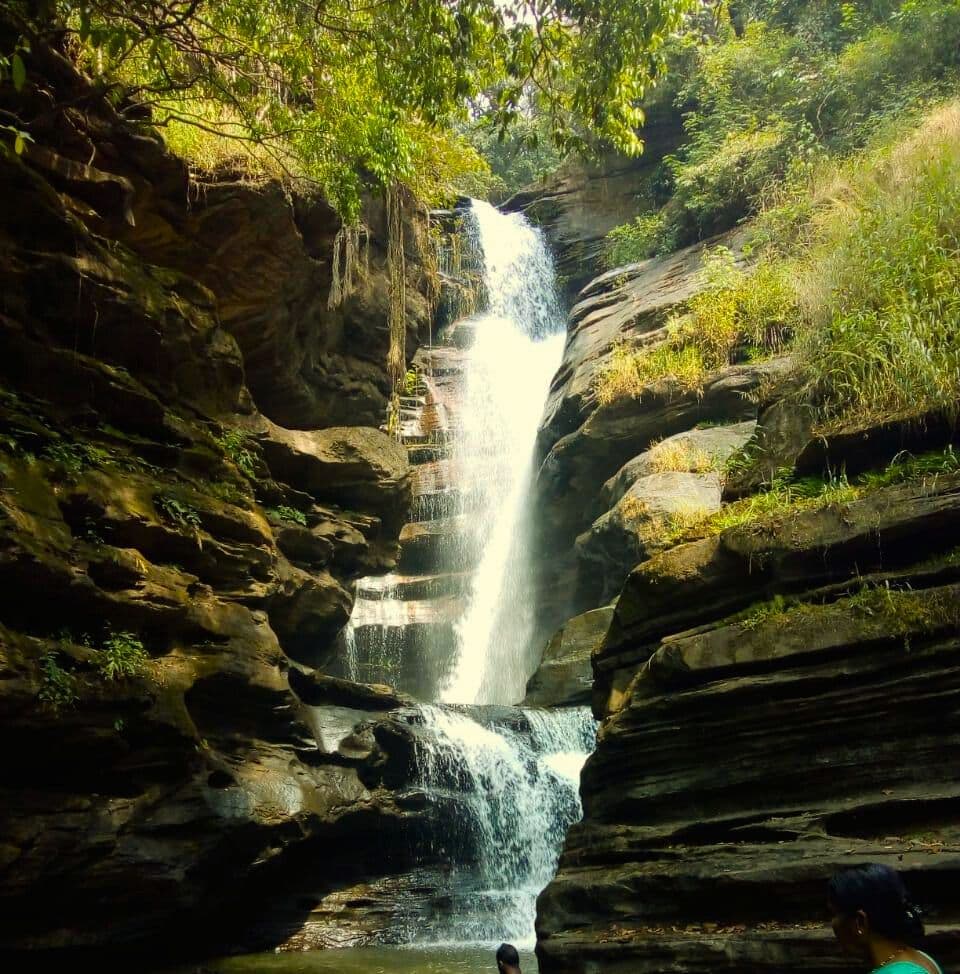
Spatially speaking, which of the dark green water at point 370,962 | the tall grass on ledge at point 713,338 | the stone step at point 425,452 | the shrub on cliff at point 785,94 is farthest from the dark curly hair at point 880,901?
the shrub on cliff at point 785,94

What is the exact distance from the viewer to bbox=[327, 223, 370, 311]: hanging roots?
15062mm

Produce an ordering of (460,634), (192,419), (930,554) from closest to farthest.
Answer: (930,554), (192,419), (460,634)

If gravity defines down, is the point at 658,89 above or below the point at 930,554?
above

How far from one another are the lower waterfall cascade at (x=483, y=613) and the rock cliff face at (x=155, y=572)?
3.34ft

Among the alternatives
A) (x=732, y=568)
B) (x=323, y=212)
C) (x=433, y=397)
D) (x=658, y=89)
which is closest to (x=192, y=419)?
(x=323, y=212)

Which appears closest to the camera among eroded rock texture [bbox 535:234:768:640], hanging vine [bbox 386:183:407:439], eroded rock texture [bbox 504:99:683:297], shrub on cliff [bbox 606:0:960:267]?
eroded rock texture [bbox 535:234:768:640]

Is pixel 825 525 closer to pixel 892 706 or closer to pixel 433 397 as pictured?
pixel 892 706

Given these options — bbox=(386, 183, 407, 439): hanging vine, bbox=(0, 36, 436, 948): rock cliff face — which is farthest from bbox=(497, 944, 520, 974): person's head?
bbox=(386, 183, 407, 439): hanging vine

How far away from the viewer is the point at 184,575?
9.87 meters

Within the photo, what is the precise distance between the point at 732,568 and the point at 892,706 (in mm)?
1767

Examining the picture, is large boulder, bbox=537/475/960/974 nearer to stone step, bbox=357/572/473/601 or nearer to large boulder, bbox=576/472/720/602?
large boulder, bbox=576/472/720/602

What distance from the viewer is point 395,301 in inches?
658

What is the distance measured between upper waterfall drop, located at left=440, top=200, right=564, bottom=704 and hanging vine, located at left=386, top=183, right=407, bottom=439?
402 centimetres

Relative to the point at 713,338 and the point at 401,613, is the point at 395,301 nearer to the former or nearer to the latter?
the point at 713,338
